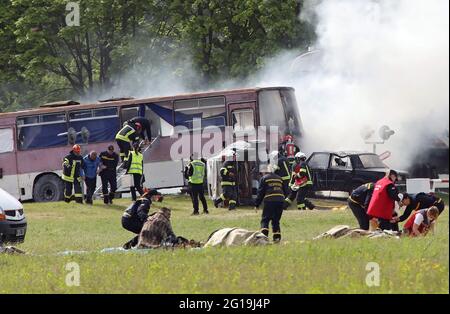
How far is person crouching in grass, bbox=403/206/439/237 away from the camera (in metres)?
18.5

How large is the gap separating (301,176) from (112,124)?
8424 mm

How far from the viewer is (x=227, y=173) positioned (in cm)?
2914

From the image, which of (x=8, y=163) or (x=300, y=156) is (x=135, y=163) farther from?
(x=8, y=163)

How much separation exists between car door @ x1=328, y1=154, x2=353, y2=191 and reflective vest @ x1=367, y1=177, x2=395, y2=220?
12693 mm

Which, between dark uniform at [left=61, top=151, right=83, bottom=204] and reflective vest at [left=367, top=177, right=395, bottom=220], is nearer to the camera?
reflective vest at [left=367, top=177, right=395, bottom=220]

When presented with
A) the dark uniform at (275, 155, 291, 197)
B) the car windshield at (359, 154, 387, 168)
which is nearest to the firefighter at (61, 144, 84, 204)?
the dark uniform at (275, 155, 291, 197)

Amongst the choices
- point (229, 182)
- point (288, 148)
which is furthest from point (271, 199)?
point (288, 148)

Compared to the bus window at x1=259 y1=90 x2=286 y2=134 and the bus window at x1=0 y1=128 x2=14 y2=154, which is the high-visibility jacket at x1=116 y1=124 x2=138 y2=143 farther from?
the bus window at x1=0 y1=128 x2=14 y2=154

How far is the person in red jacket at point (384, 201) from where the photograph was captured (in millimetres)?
19016

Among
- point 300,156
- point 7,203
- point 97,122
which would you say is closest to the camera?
point 7,203

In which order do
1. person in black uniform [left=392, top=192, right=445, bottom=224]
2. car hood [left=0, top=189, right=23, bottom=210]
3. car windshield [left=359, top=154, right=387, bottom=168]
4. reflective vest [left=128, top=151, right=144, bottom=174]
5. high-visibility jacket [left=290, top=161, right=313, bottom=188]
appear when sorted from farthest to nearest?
1. car windshield [left=359, top=154, right=387, bottom=168]
2. reflective vest [left=128, top=151, right=144, bottom=174]
3. high-visibility jacket [left=290, top=161, right=313, bottom=188]
4. car hood [left=0, top=189, right=23, bottom=210]
5. person in black uniform [left=392, top=192, right=445, bottom=224]
